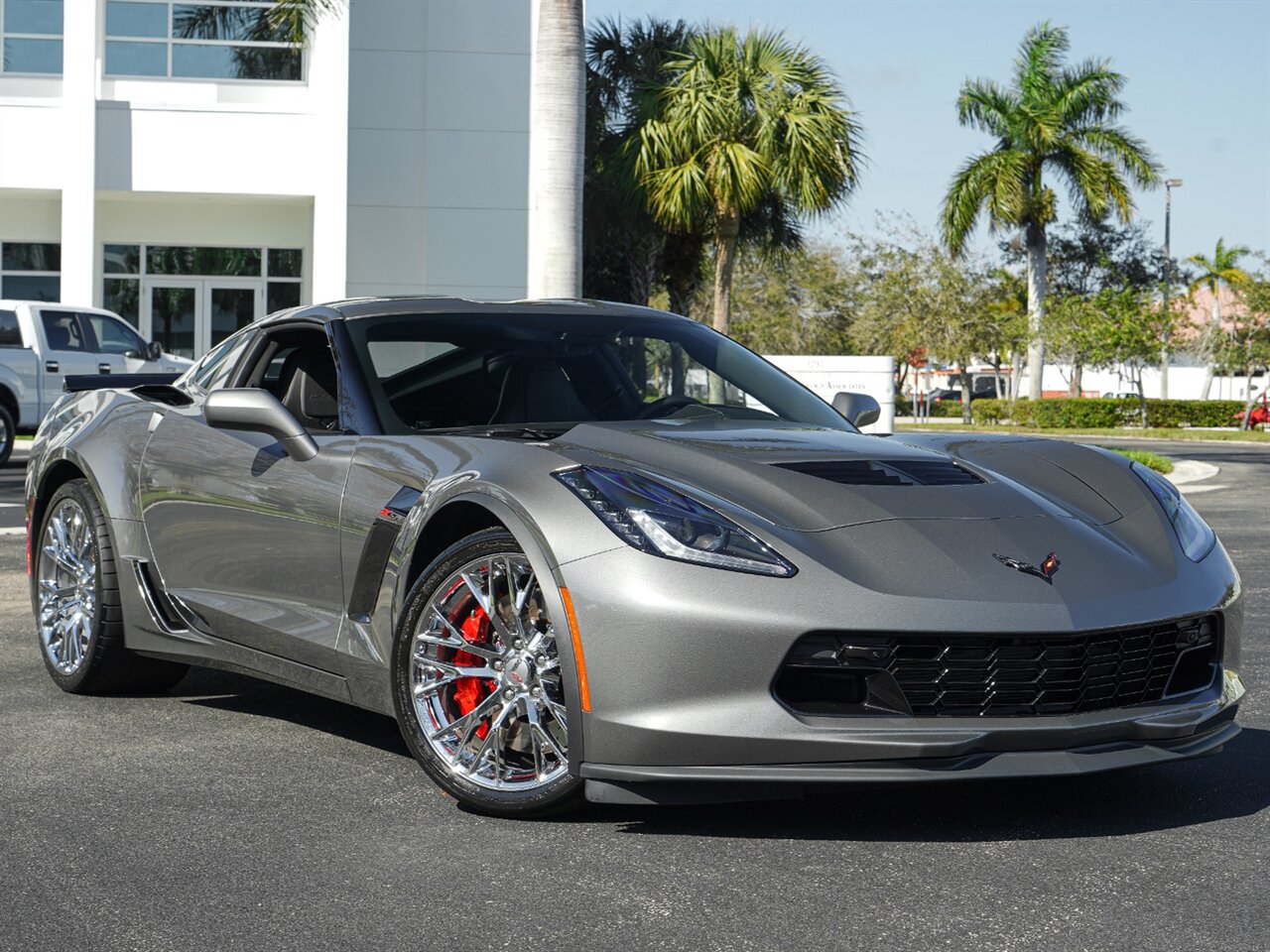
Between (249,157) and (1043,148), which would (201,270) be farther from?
(1043,148)

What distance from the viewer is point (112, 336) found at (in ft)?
68.4

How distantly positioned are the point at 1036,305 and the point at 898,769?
46432 millimetres

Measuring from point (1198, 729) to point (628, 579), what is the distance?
1450mm

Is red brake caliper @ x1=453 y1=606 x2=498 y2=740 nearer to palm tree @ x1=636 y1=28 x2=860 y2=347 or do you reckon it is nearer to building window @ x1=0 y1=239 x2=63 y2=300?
palm tree @ x1=636 y1=28 x2=860 y2=347

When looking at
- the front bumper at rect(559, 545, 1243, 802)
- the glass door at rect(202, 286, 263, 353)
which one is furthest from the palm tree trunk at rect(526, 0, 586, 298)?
the glass door at rect(202, 286, 263, 353)

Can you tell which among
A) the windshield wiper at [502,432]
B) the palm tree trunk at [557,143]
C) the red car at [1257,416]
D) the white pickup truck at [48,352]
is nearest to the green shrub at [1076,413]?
the red car at [1257,416]

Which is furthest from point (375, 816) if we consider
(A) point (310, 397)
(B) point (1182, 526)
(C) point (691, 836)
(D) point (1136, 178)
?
(D) point (1136, 178)

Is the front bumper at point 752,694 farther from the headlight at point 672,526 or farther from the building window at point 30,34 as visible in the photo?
the building window at point 30,34

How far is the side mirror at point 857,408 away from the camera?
574cm

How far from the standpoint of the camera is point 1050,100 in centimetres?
4328

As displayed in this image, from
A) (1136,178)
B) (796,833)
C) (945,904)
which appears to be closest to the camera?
(945,904)

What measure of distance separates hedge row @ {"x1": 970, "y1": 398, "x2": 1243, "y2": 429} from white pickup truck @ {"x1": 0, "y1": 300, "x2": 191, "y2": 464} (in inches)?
1082

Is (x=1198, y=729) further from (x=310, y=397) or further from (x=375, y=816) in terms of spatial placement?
(x=310, y=397)

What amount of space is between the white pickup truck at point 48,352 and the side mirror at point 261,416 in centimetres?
1503
